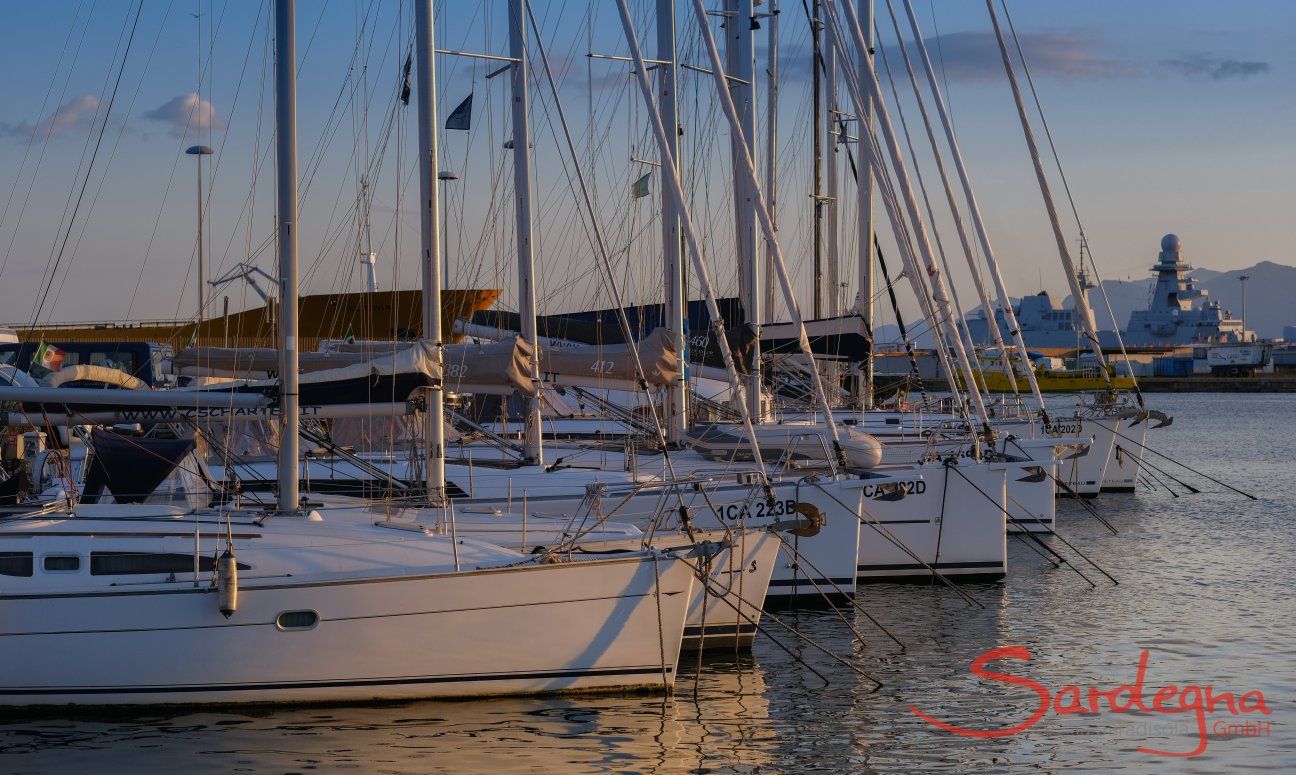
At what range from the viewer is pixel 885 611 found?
18703 mm

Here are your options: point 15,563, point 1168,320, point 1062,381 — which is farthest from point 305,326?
point 1168,320

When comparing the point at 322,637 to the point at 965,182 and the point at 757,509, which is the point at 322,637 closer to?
the point at 757,509

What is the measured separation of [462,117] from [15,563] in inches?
361

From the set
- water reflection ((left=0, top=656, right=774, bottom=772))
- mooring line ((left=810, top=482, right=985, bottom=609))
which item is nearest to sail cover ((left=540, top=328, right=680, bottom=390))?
mooring line ((left=810, top=482, right=985, bottom=609))

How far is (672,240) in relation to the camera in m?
22.9

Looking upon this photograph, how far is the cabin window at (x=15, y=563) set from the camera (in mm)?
12805

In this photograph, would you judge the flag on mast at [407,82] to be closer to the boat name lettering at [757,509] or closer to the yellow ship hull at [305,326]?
the boat name lettering at [757,509]

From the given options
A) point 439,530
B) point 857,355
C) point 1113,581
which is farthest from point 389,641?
point 857,355

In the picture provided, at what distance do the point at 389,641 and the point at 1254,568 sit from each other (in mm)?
16402

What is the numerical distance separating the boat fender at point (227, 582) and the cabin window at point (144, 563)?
2.30 ft

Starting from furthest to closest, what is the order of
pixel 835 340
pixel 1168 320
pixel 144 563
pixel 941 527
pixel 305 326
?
pixel 1168 320 < pixel 305 326 < pixel 835 340 < pixel 941 527 < pixel 144 563

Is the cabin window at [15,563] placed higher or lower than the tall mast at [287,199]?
lower

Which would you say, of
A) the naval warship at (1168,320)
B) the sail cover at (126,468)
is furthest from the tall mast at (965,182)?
the naval warship at (1168,320)

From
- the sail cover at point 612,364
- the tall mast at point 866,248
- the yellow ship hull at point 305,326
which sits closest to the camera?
the sail cover at point 612,364
